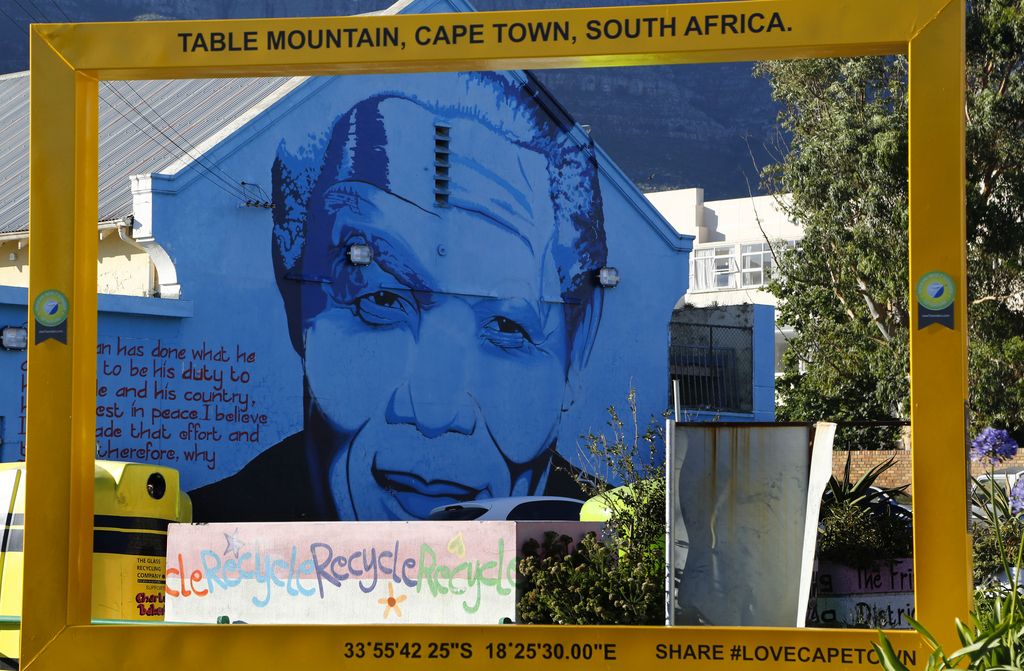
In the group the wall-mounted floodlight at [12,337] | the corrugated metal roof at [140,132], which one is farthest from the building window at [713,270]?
the wall-mounted floodlight at [12,337]

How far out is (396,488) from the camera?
68.7ft

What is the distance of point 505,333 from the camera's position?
885 inches

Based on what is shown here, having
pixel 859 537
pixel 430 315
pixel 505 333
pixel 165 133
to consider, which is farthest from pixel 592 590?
pixel 165 133

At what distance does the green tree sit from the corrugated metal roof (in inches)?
529

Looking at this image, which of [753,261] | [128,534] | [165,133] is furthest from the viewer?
[753,261]

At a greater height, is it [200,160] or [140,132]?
[140,132]

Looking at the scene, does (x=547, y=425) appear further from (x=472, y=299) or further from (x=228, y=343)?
(x=228, y=343)

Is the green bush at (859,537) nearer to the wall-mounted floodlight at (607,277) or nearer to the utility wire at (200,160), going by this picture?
the utility wire at (200,160)

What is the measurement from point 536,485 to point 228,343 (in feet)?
19.9

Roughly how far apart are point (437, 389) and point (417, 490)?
1623mm

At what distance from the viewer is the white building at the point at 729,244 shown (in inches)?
2354

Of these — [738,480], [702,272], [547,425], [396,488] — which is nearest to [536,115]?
[547,425]

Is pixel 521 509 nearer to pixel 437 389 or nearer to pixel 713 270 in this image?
pixel 437 389

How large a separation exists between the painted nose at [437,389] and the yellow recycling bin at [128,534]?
10.5 meters
